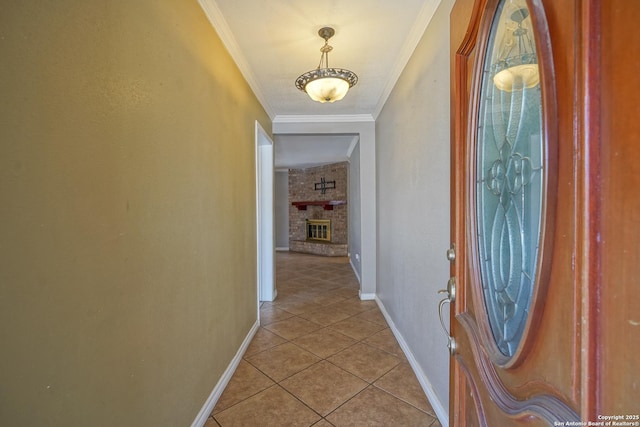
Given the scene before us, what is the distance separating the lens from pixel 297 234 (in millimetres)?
8625

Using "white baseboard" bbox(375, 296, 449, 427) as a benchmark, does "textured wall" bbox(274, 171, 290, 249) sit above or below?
above

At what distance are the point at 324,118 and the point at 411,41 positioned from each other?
1.78 m

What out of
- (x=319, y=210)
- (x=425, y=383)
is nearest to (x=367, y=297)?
(x=425, y=383)

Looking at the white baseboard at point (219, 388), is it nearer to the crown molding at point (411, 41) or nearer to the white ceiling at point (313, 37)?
the white ceiling at point (313, 37)

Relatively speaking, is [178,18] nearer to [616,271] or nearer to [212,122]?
[212,122]

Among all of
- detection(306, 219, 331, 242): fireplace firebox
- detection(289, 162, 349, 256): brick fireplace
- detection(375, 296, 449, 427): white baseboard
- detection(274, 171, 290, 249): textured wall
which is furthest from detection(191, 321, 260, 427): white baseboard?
detection(274, 171, 290, 249): textured wall

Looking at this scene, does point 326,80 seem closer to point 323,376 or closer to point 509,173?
point 509,173

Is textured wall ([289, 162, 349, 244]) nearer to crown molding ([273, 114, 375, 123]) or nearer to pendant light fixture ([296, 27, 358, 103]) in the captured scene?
crown molding ([273, 114, 375, 123])

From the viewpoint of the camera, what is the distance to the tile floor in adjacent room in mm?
1689

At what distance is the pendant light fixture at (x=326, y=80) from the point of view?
6.24 ft

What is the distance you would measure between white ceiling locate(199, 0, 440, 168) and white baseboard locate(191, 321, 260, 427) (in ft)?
7.62

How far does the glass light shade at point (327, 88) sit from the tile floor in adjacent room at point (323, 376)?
6.81 ft

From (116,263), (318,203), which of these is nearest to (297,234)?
(318,203)

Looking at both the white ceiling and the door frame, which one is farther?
the door frame
